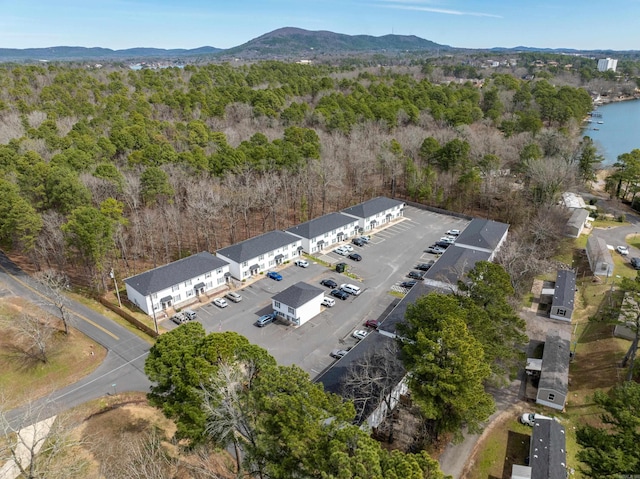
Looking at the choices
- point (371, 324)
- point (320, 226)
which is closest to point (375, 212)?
point (320, 226)

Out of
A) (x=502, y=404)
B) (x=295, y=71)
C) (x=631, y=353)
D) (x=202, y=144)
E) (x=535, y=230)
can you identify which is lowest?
(x=502, y=404)

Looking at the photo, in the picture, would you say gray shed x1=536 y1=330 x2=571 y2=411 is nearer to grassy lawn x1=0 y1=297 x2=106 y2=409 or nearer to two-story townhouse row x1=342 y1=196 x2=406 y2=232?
two-story townhouse row x1=342 y1=196 x2=406 y2=232

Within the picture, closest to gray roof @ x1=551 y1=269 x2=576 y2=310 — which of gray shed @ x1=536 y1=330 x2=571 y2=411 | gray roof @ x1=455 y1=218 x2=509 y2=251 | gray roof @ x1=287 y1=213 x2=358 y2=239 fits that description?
gray shed @ x1=536 y1=330 x2=571 y2=411

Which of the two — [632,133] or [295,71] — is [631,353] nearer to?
[632,133]

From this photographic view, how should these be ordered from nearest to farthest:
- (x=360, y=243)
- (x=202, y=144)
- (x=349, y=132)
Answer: (x=360, y=243) → (x=202, y=144) → (x=349, y=132)

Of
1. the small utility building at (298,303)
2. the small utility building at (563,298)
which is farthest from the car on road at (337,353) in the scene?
the small utility building at (563,298)

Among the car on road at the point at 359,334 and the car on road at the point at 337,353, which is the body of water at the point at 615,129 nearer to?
the car on road at the point at 359,334

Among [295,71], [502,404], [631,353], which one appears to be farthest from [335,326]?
[295,71]
